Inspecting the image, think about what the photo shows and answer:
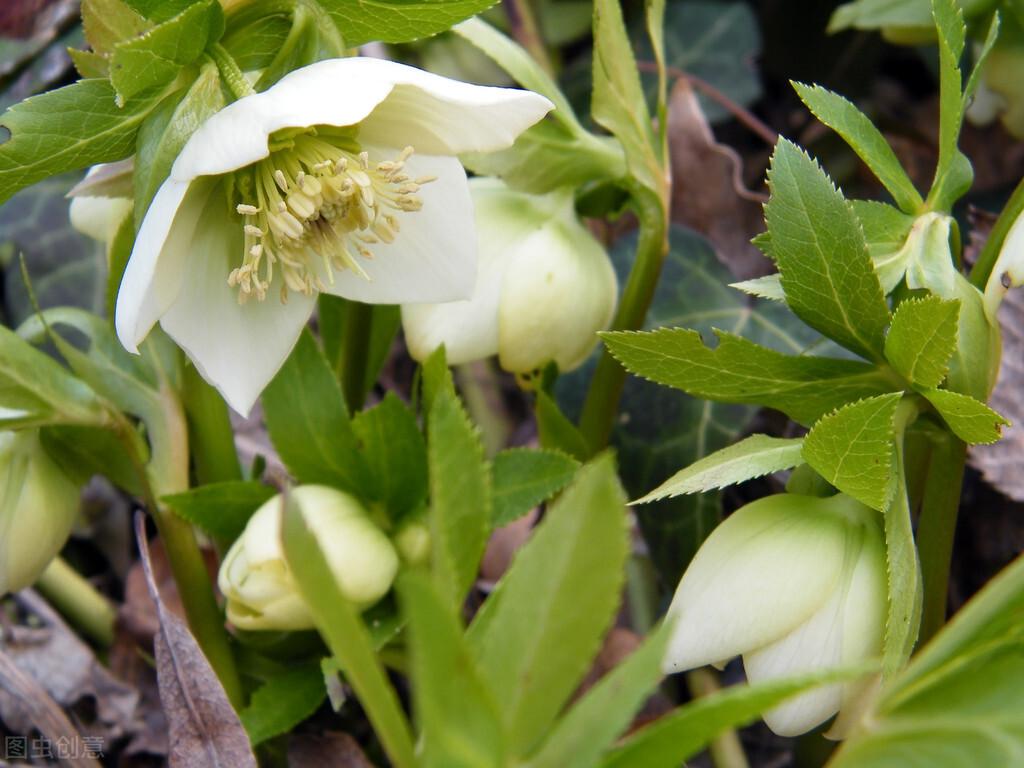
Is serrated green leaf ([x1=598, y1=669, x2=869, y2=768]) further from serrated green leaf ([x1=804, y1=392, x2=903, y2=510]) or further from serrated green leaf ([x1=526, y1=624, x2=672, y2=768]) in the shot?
serrated green leaf ([x1=804, y1=392, x2=903, y2=510])

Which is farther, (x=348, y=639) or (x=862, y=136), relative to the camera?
(x=862, y=136)

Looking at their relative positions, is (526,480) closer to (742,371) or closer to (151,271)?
(742,371)

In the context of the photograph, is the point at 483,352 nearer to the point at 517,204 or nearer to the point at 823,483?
the point at 517,204

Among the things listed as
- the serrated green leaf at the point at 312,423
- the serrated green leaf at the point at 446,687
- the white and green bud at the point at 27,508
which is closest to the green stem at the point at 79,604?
the white and green bud at the point at 27,508

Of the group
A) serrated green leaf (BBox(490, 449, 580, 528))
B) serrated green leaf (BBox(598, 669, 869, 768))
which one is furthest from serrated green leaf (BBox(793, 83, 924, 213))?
serrated green leaf (BBox(598, 669, 869, 768))

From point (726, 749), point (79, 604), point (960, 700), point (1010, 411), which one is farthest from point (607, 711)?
point (79, 604)

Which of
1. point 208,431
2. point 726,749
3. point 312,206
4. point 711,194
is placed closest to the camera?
point 312,206
